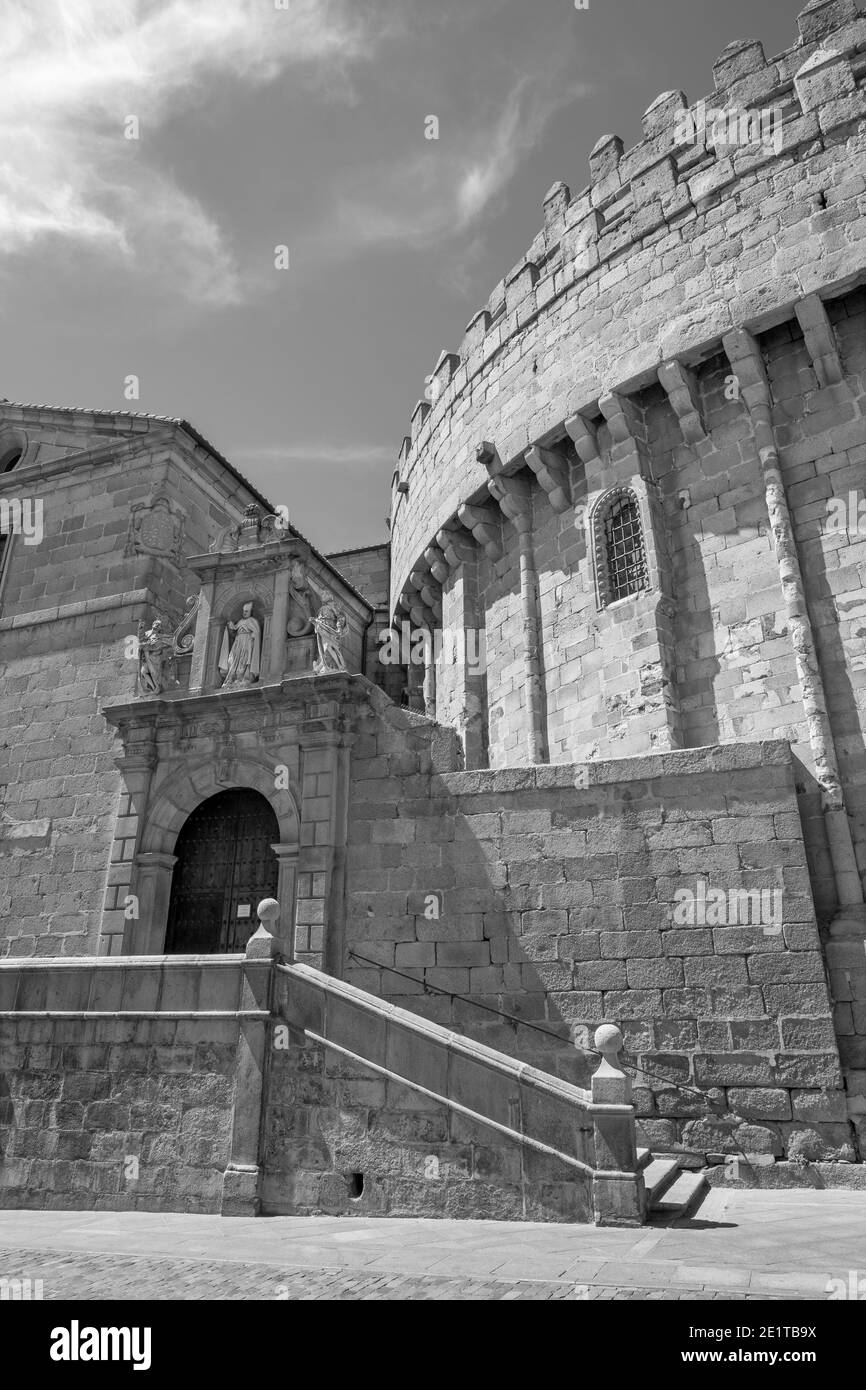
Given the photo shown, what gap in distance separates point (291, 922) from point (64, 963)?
287 cm

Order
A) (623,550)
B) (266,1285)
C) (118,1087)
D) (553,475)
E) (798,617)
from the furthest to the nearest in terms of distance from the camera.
Answer: (553,475)
(623,550)
(798,617)
(118,1087)
(266,1285)

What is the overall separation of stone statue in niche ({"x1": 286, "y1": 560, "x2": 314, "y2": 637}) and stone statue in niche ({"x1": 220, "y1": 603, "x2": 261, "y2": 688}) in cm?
56

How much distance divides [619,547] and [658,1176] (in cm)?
894

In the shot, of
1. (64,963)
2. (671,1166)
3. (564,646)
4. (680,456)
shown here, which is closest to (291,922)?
(64,963)

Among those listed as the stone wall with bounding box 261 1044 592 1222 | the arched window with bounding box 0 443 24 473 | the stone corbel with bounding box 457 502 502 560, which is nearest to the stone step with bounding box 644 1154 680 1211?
the stone wall with bounding box 261 1044 592 1222

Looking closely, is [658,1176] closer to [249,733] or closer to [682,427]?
[249,733]

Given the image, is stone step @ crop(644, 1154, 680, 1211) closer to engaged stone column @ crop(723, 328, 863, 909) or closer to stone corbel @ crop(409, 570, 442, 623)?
engaged stone column @ crop(723, 328, 863, 909)

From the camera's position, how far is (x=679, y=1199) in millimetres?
→ 7062

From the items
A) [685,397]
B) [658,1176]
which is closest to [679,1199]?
[658,1176]

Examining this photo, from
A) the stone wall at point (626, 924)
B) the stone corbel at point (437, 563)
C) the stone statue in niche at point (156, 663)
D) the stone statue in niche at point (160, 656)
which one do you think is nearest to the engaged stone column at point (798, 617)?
the stone wall at point (626, 924)

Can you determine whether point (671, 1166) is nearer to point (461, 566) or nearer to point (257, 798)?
point (257, 798)

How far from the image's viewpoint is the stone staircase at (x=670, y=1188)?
680cm

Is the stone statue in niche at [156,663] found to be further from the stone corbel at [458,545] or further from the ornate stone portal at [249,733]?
the stone corbel at [458,545]
